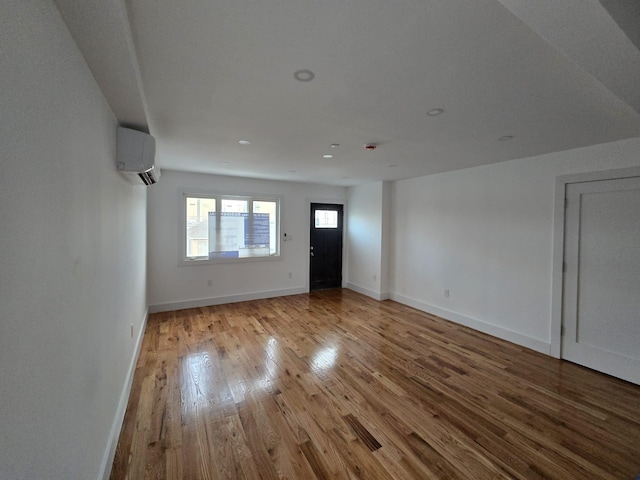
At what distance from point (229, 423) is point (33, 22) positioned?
2389 mm

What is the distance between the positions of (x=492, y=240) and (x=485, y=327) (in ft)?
4.09

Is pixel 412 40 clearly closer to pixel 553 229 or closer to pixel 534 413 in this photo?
pixel 534 413

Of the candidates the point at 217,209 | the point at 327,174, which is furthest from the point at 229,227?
the point at 327,174

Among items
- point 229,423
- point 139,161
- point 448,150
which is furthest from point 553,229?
point 139,161

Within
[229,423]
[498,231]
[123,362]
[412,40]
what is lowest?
[229,423]

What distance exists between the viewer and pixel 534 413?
2.18m

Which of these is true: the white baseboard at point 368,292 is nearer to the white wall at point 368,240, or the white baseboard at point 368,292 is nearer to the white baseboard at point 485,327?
the white wall at point 368,240

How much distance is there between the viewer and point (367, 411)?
2154 mm

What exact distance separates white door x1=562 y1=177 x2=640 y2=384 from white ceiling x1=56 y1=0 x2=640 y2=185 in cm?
61

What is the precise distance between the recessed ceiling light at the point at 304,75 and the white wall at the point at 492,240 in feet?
10.4

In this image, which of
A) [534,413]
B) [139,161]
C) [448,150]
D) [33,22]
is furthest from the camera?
[448,150]

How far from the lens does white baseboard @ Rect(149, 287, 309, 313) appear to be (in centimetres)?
450

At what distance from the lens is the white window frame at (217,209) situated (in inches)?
182

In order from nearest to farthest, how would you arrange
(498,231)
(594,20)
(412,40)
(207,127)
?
(594,20) → (412,40) → (207,127) → (498,231)
